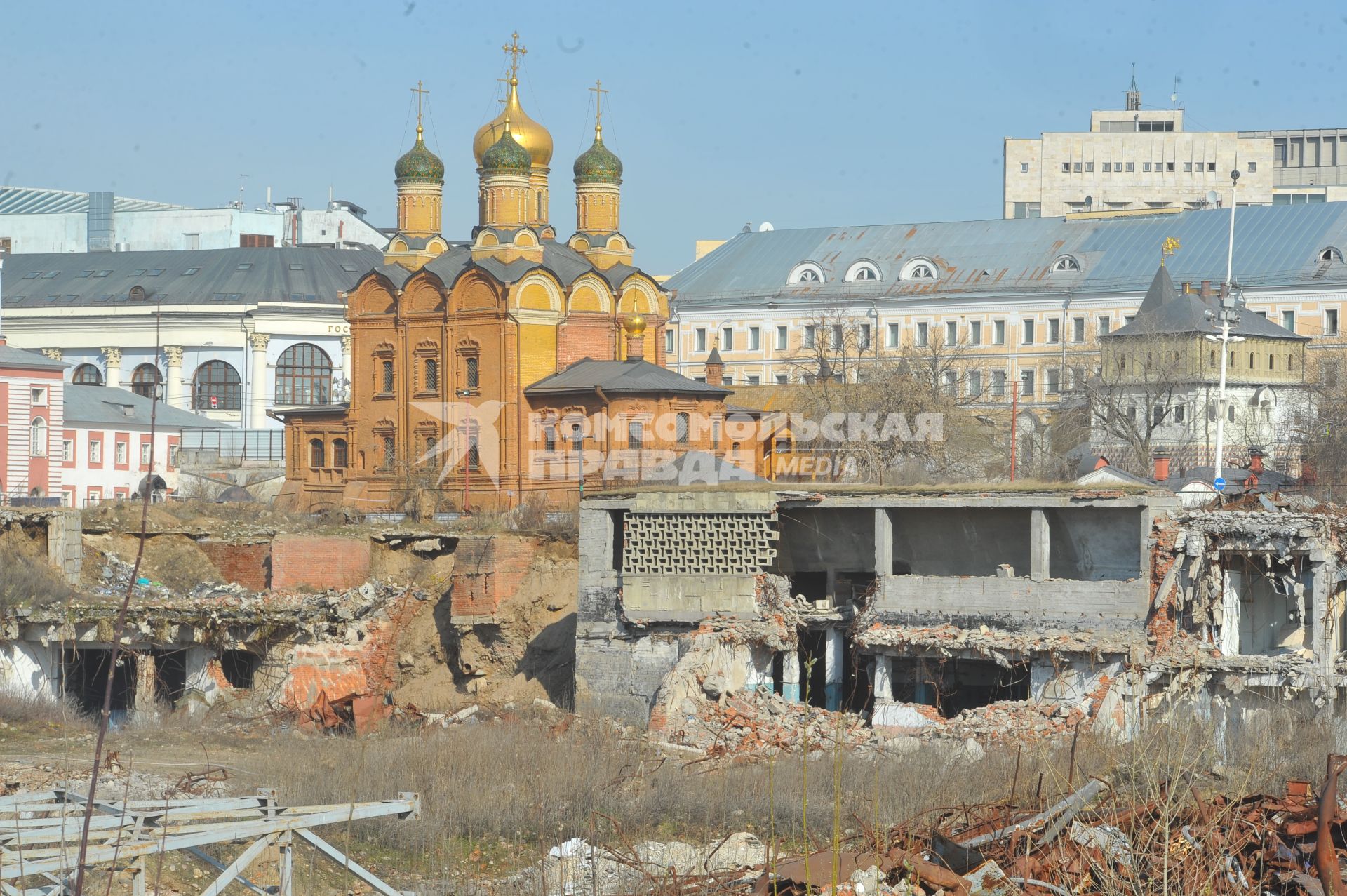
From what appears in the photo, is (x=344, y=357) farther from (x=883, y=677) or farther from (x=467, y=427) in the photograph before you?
(x=883, y=677)

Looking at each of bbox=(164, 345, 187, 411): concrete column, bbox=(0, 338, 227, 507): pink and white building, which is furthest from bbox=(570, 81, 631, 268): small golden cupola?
bbox=(164, 345, 187, 411): concrete column

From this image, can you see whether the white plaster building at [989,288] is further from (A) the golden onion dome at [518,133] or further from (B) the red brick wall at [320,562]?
(B) the red brick wall at [320,562]

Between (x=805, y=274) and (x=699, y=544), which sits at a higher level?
(x=805, y=274)

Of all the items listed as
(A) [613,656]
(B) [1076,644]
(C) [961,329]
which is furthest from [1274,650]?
(C) [961,329]

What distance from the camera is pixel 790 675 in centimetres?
2388

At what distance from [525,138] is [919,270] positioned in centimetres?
2337

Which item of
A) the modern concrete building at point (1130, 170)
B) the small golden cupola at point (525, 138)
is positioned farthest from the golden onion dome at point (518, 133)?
the modern concrete building at point (1130, 170)

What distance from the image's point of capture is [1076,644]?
69.2 feet

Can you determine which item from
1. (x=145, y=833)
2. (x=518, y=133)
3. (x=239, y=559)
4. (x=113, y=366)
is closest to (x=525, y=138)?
(x=518, y=133)

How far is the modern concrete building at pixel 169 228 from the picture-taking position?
80.3 m

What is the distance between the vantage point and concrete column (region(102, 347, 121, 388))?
66125 millimetres

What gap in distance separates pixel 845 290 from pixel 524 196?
23796mm

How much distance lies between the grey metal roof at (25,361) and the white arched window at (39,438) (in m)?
1.51

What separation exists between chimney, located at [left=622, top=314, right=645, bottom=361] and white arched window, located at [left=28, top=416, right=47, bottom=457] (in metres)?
19.2
